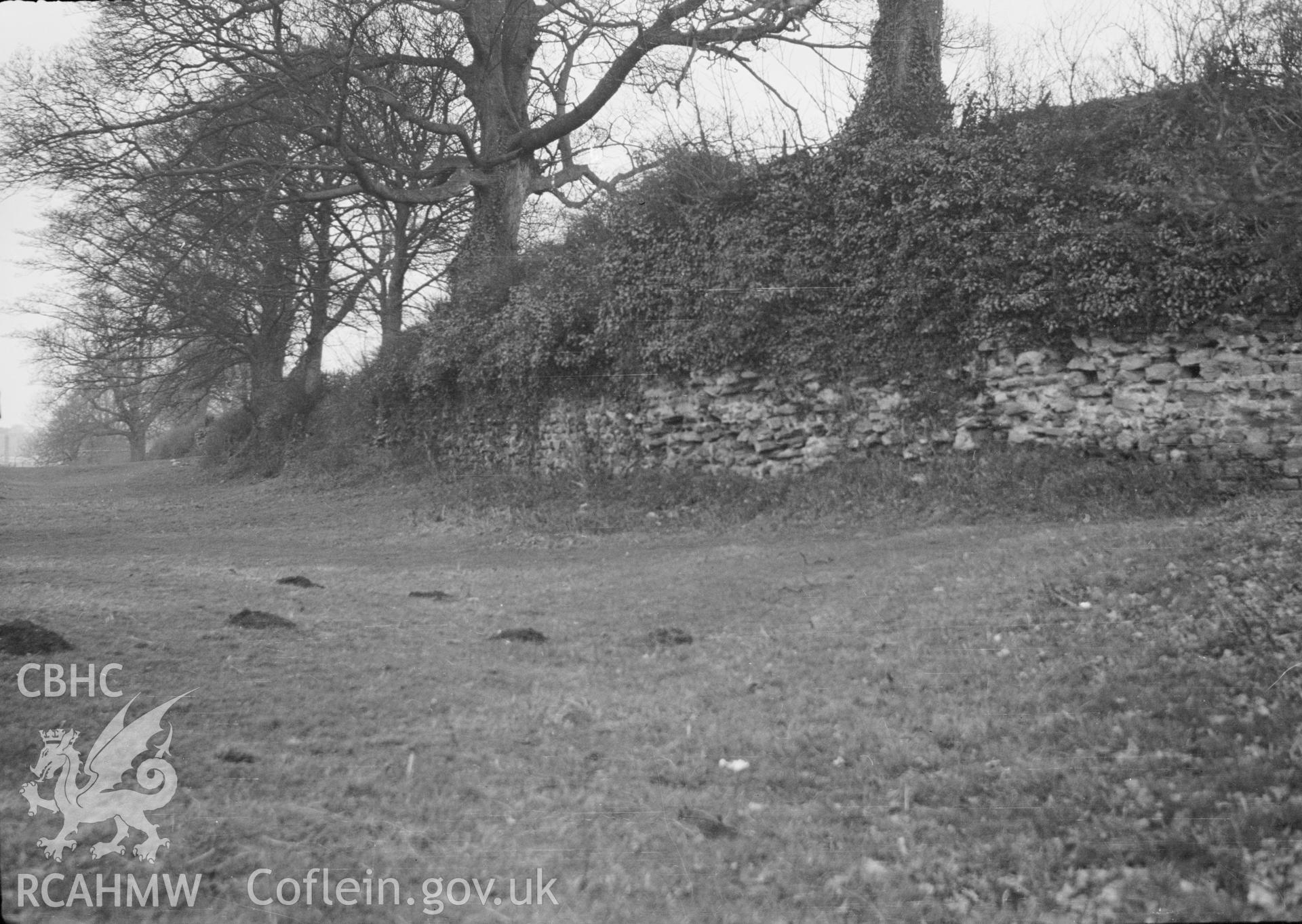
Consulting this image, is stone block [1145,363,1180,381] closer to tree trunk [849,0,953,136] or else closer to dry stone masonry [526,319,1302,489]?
dry stone masonry [526,319,1302,489]

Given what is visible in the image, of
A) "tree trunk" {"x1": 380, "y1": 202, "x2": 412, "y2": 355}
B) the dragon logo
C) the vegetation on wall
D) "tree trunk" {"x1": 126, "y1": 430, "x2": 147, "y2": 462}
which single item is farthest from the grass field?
"tree trunk" {"x1": 126, "y1": 430, "x2": 147, "y2": 462}

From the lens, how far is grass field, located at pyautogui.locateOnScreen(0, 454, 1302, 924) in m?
3.77

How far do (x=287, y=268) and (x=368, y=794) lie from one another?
24675 millimetres

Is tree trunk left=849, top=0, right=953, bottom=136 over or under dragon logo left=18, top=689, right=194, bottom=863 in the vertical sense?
over

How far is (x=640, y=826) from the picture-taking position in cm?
450

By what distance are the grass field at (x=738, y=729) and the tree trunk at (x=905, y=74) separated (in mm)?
7338

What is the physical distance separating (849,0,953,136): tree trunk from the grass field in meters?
7.34

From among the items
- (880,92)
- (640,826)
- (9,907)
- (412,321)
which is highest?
(880,92)

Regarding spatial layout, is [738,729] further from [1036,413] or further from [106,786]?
[1036,413]

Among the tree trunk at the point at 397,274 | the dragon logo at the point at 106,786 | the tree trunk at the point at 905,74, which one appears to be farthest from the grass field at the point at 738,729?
the tree trunk at the point at 397,274

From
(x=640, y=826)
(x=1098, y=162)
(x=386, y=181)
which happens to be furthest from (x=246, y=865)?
(x=386, y=181)

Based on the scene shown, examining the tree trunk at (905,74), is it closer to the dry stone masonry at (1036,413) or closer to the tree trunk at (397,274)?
the dry stone masonry at (1036,413)

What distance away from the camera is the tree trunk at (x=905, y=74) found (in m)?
15.8

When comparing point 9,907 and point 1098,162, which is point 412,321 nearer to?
point 1098,162
